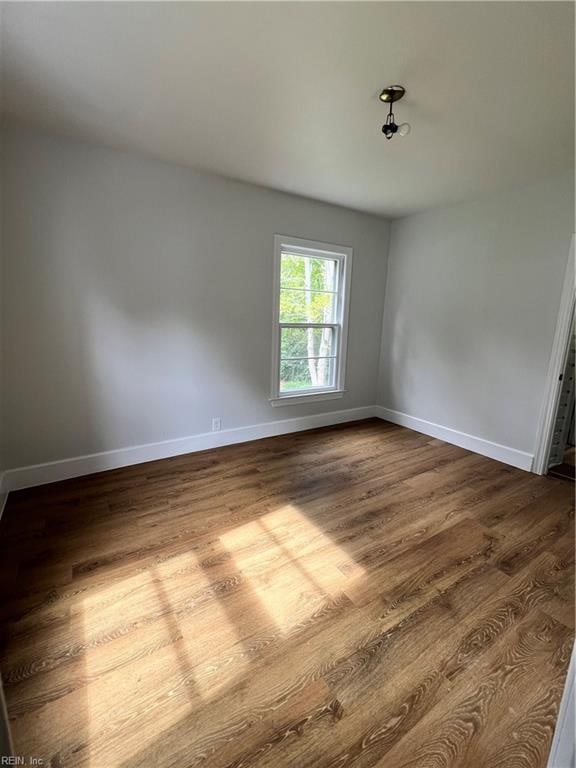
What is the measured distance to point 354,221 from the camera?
3.88m

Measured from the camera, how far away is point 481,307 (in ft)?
10.9

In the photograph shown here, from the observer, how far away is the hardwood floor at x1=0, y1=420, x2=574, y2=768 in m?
1.12

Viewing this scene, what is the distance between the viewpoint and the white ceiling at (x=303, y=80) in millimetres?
1369

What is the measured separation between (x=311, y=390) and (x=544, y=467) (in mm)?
2375

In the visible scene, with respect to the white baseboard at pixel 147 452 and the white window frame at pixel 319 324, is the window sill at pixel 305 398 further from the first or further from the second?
the white baseboard at pixel 147 452

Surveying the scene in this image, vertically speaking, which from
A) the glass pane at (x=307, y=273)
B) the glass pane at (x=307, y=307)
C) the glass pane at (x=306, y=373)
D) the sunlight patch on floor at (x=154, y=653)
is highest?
the glass pane at (x=307, y=273)

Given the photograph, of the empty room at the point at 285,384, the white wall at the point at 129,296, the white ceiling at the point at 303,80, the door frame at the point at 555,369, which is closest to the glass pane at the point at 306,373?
the empty room at the point at 285,384

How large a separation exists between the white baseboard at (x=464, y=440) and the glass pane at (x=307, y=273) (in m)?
1.83

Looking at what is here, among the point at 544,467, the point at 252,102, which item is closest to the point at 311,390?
the point at 544,467

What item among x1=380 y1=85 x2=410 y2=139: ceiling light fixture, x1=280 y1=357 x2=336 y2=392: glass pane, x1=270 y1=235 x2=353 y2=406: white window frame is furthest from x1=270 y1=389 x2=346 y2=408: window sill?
x1=380 y1=85 x2=410 y2=139: ceiling light fixture

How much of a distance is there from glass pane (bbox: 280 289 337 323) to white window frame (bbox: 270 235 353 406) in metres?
0.06

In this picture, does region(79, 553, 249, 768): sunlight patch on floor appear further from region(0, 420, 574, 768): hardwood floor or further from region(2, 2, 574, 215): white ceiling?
region(2, 2, 574, 215): white ceiling

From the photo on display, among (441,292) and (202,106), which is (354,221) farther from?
(202,106)

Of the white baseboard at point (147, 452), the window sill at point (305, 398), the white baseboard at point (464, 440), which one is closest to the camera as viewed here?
the white baseboard at point (147, 452)
